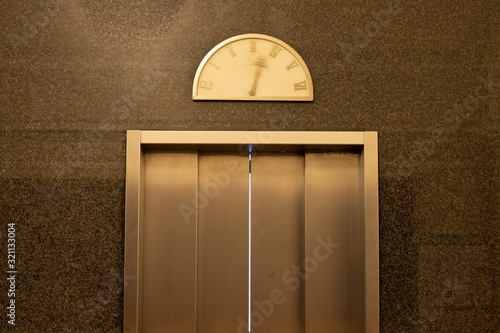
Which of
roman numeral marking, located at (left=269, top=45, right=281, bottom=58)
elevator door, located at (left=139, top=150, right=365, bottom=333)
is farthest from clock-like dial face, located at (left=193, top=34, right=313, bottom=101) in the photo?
elevator door, located at (left=139, top=150, right=365, bottom=333)

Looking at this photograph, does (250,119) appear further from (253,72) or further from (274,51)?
(274,51)

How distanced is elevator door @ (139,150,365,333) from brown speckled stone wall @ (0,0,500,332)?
16 centimetres

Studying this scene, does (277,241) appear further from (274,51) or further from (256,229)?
(274,51)

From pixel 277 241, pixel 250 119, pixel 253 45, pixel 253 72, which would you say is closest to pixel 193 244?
pixel 277 241

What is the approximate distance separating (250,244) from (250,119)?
2.13ft

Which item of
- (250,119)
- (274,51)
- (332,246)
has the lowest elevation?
(332,246)

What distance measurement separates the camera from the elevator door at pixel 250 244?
2.13 metres

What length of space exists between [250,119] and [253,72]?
0.24 metres

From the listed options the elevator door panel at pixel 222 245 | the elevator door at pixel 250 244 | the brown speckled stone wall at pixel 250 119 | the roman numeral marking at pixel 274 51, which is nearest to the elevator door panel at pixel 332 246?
the elevator door at pixel 250 244

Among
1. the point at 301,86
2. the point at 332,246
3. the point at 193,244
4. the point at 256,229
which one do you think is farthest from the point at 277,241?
the point at 301,86

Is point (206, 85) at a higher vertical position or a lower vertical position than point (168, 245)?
higher

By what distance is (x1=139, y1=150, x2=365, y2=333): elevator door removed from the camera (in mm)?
2131

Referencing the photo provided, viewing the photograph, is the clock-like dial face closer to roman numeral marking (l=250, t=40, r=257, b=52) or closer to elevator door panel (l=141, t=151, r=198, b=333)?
roman numeral marking (l=250, t=40, r=257, b=52)

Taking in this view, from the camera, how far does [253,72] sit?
2135 mm
